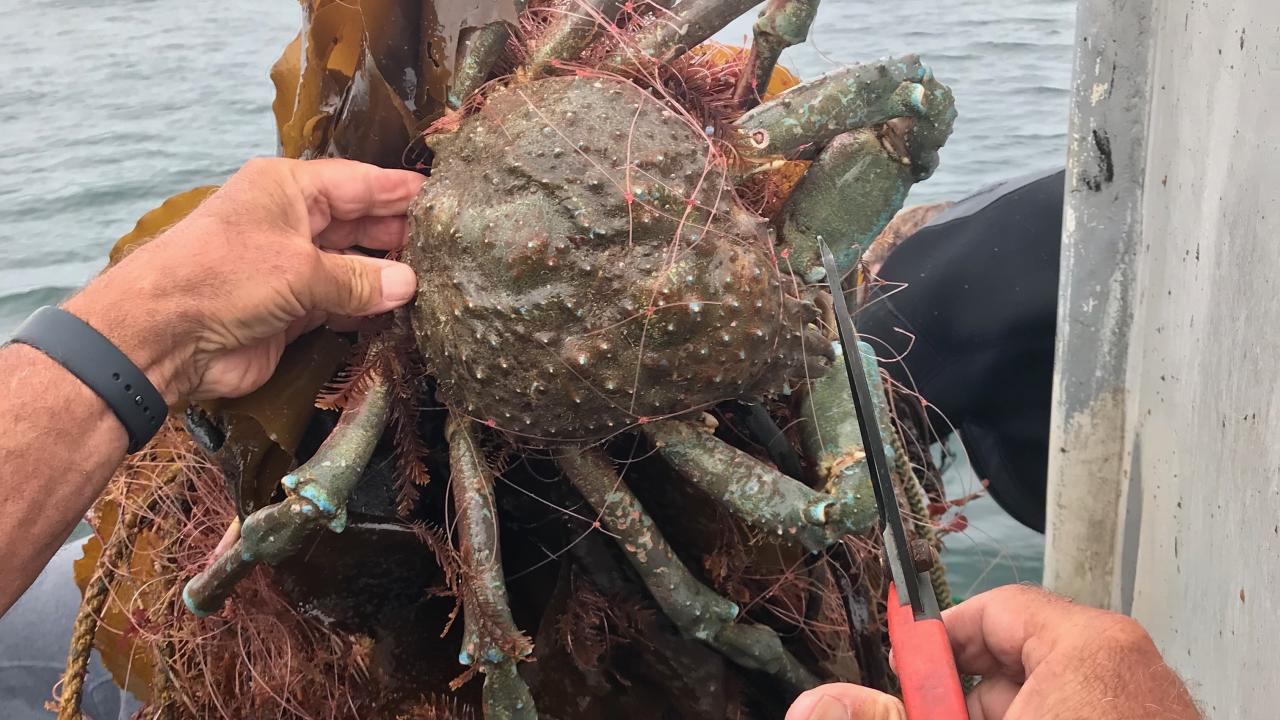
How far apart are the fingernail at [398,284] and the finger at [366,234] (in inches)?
4.1

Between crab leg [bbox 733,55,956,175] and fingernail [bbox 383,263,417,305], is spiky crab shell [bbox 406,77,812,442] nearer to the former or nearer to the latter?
fingernail [bbox 383,263,417,305]

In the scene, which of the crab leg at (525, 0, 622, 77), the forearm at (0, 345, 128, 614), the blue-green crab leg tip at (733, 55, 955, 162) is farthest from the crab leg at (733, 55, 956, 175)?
the forearm at (0, 345, 128, 614)

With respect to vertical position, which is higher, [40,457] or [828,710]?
[40,457]

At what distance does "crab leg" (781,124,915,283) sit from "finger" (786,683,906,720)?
2.10ft

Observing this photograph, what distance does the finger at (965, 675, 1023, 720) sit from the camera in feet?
2.94

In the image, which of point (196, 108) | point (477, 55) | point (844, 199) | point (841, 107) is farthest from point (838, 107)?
point (196, 108)

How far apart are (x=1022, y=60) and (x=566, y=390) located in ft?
16.9

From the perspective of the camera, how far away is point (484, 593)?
45.8 inches

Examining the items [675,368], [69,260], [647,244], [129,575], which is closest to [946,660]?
[675,368]

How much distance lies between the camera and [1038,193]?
2.20 metres

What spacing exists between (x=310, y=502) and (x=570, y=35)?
28.3 inches

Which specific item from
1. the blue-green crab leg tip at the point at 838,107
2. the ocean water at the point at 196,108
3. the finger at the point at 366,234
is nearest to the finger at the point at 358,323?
the finger at the point at 366,234

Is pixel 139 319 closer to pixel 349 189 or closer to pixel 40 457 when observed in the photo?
pixel 40 457

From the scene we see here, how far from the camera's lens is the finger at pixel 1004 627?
823 mm
